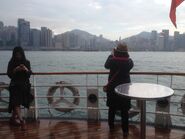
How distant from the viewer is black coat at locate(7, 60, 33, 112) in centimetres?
520

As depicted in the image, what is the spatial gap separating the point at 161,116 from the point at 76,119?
148 centimetres

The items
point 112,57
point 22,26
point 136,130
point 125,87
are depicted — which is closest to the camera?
point 125,87

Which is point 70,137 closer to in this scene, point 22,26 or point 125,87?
point 125,87

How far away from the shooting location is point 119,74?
4.52 m

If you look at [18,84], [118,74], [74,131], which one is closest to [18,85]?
[18,84]

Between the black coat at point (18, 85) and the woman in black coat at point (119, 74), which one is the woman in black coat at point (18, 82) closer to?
the black coat at point (18, 85)

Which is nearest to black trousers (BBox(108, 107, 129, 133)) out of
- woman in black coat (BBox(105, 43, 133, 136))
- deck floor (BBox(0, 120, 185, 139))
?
woman in black coat (BBox(105, 43, 133, 136))

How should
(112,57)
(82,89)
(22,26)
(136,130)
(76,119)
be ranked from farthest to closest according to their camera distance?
(82,89) → (22,26) → (76,119) → (136,130) → (112,57)

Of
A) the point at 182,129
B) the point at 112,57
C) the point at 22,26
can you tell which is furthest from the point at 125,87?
the point at 22,26

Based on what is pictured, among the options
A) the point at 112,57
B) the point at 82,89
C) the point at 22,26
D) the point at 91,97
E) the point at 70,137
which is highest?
the point at 22,26

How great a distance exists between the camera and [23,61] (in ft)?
17.1

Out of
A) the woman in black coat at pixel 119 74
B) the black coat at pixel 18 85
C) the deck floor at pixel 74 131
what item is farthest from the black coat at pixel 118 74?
the black coat at pixel 18 85

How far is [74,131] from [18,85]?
1.17 metres

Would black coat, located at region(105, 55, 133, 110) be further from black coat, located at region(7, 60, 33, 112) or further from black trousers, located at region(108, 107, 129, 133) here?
black coat, located at region(7, 60, 33, 112)
